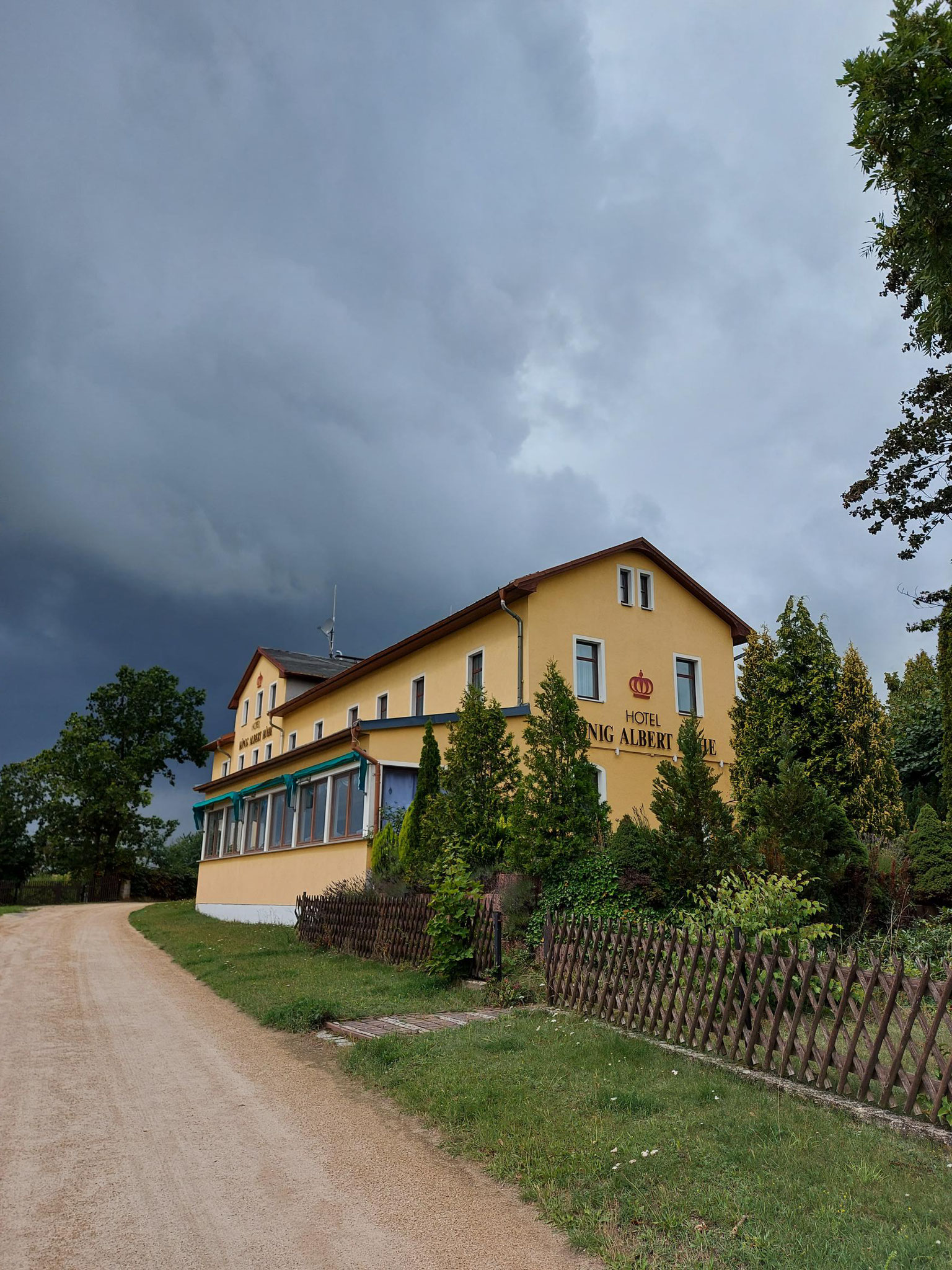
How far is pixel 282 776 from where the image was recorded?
24516mm

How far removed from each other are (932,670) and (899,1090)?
34240mm

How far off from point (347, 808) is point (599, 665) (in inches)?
299

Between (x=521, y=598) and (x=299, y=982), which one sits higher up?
(x=521, y=598)

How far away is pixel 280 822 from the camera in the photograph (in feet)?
84.2

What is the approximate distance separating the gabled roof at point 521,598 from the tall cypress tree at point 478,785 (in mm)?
6651

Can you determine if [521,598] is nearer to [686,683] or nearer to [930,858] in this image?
[686,683]

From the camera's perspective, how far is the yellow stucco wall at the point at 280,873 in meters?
20.5

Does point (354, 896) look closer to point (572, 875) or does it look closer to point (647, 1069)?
point (572, 875)

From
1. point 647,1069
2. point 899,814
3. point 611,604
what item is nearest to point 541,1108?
point 647,1069

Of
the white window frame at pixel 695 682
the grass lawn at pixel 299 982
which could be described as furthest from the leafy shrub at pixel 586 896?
the white window frame at pixel 695 682

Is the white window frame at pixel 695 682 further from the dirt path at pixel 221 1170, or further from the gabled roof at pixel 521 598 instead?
the dirt path at pixel 221 1170

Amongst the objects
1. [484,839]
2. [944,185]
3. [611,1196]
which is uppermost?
[944,185]

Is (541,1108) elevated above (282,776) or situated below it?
below

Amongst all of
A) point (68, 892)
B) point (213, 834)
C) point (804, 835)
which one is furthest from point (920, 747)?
point (68, 892)
